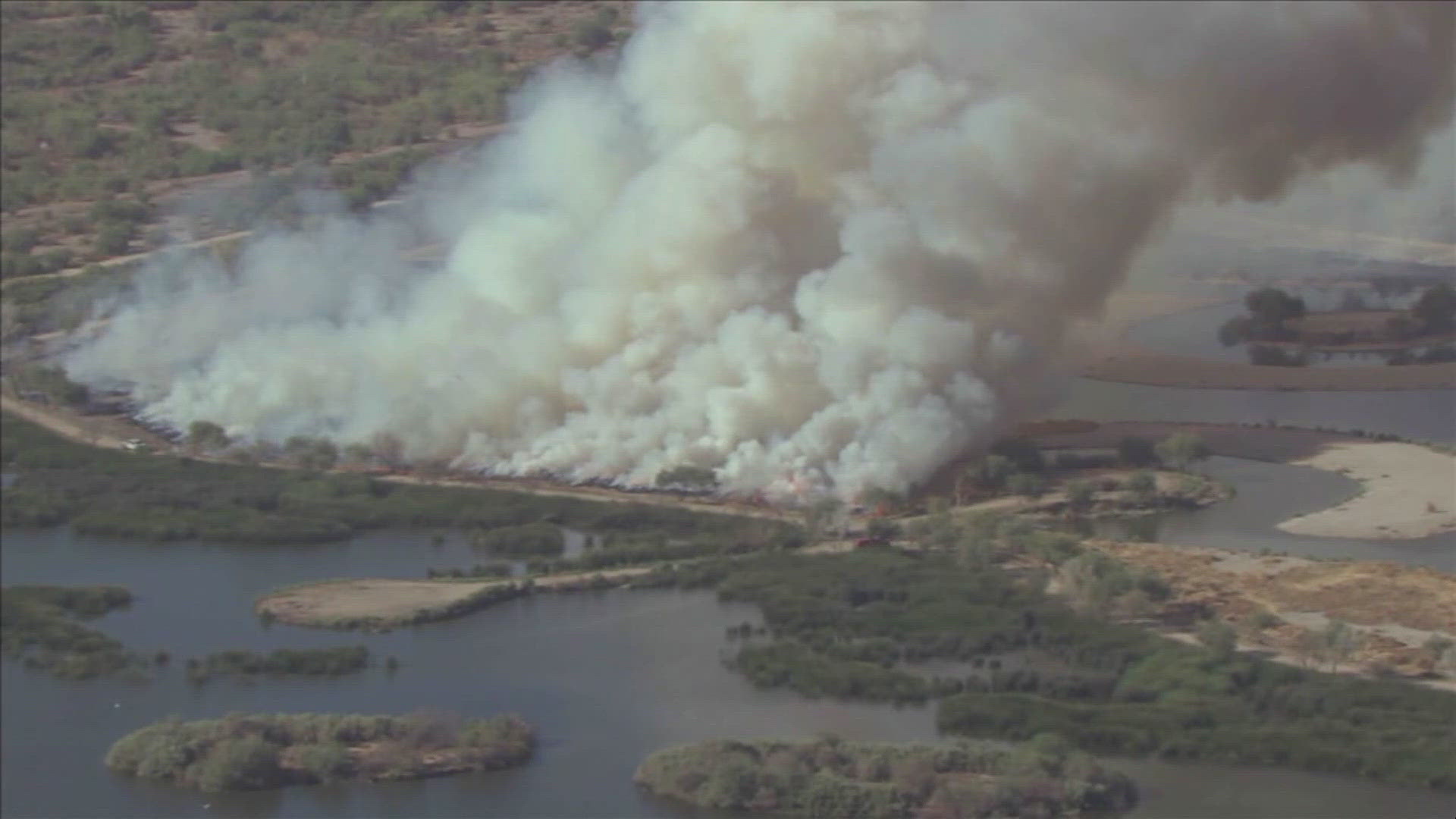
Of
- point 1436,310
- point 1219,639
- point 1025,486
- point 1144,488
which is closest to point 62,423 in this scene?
point 1025,486

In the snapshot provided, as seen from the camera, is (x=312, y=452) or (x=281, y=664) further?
(x=312, y=452)

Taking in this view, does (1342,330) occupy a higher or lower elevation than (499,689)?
higher

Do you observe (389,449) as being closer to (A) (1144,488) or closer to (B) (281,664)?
(B) (281,664)

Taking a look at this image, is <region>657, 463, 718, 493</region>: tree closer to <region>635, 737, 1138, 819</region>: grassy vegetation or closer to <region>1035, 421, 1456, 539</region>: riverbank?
<region>1035, 421, 1456, 539</region>: riverbank

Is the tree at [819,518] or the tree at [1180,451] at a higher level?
the tree at [1180,451]

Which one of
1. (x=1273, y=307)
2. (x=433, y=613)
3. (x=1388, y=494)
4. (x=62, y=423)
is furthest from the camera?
(x=1273, y=307)

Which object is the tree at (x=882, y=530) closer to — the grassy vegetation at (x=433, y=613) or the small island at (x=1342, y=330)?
the grassy vegetation at (x=433, y=613)

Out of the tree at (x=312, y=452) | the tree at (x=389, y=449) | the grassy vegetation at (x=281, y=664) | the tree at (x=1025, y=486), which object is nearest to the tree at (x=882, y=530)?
the tree at (x=1025, y=486)
